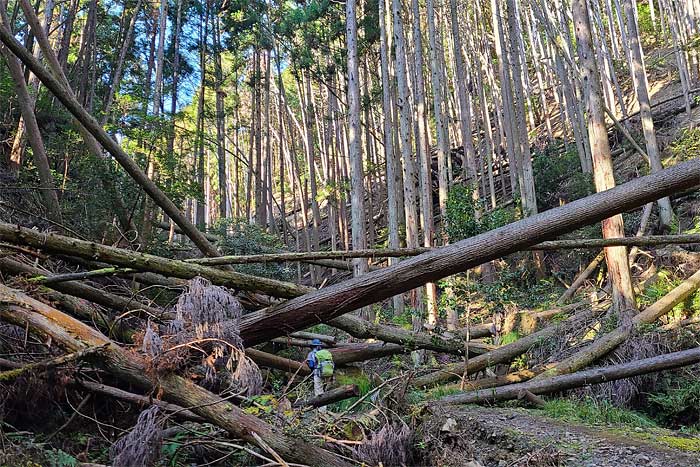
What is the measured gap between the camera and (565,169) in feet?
59.4

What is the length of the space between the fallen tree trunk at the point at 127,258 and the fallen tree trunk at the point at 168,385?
53 centimetres

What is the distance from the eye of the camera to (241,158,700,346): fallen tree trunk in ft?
10.3

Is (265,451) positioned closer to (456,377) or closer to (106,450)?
(106,450)

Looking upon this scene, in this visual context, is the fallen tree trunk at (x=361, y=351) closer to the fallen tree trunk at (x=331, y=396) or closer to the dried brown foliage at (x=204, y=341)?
the fallen tree trunk at (x=331, y=396)

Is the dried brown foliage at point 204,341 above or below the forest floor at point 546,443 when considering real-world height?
above

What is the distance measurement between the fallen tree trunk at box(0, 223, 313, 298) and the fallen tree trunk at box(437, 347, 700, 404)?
299 cm

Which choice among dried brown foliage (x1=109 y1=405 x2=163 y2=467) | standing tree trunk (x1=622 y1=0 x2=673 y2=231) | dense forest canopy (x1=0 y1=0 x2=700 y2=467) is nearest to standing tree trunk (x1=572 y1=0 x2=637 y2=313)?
dense forest canopy (x1=0 y1=0 x2=700 y2=467)

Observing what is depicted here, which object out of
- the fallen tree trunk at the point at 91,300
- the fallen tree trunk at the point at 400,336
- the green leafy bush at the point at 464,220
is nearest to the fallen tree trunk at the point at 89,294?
the fallen tree trunk at the point at 91,300

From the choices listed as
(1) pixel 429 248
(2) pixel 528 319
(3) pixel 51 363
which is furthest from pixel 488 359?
(3) pixel 51 363

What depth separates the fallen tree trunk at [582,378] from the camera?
6121 millimetres

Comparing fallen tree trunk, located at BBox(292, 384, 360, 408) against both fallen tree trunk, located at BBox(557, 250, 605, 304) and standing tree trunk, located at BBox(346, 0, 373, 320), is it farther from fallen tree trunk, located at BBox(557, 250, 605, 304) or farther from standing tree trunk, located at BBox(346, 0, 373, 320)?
fallen tree trunk, located at BBox(557, 250, 605, 304)

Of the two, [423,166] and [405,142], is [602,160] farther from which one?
[423,166]

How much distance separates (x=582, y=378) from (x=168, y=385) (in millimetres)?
4808

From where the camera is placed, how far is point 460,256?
3.67 m
